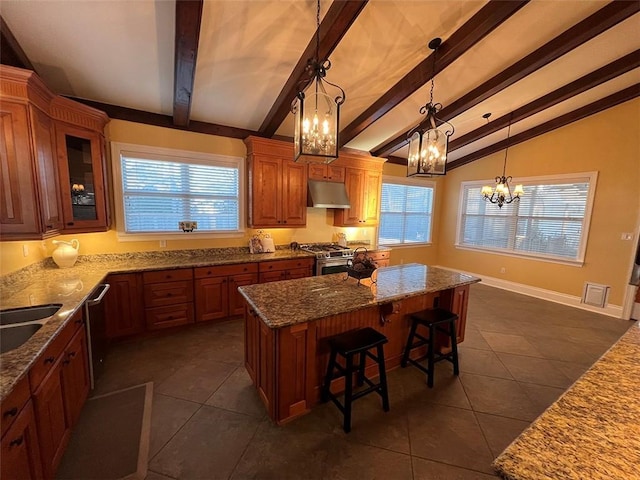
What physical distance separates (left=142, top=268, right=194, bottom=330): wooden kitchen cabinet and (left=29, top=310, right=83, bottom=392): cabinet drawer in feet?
3.76

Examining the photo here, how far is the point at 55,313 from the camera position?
1.83m

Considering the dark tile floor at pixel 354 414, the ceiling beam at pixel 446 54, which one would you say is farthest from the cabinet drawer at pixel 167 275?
the ceiling beam at pixel 446 54

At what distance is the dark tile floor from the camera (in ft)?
5.70

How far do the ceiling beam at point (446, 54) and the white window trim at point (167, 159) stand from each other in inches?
82.3

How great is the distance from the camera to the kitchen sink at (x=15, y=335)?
161cm

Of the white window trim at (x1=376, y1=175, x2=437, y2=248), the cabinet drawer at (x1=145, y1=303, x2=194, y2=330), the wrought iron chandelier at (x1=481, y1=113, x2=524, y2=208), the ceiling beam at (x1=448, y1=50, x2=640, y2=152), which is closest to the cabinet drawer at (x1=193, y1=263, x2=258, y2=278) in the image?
the cabinet drawer at (x1=145, y1=303, x2=194, y2=330)

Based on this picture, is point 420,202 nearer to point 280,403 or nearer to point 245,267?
point 245,267

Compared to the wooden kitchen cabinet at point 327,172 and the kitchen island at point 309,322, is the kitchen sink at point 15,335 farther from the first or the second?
the wooden kitchen cabinet at point 327,172

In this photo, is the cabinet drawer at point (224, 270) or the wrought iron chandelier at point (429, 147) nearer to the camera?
the wrought iron chandelier at point (429, 147)

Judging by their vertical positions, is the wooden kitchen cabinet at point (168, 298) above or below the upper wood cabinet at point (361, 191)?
below

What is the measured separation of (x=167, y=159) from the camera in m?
3.62

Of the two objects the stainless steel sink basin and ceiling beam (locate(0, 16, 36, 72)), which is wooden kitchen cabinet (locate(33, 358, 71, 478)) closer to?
the stainless steel sink basin

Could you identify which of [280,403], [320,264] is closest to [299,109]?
[280,403]

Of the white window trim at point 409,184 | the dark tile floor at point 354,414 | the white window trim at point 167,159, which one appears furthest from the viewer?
the white window trim at point 409,184
